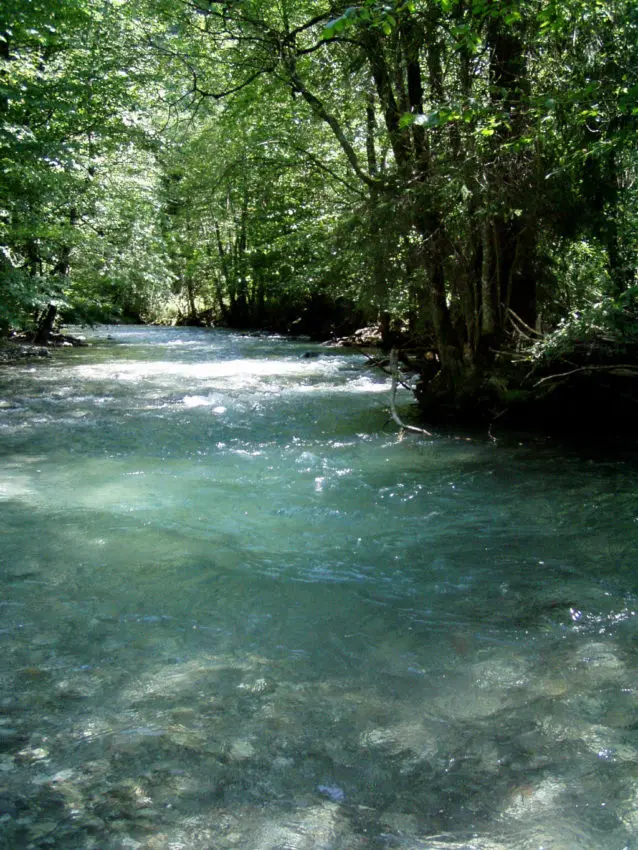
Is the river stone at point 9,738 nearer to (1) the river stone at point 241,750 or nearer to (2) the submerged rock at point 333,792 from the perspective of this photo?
(1) the river stone at point 241,750

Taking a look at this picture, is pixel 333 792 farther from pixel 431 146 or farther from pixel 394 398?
pixel 431 146

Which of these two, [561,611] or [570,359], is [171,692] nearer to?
[561,611]

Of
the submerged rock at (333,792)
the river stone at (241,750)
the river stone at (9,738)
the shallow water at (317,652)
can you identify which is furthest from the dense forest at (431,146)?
the river stone at (9,738)

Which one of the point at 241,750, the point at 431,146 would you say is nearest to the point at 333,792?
the point at 241,750

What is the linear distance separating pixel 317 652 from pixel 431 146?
7.60 meters

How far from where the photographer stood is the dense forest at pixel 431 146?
7695 millimetres

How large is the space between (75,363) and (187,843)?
1871 cm

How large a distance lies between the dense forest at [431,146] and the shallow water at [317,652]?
9.25 ft

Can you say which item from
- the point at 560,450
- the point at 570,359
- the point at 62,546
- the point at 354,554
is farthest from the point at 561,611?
the point at 570,359

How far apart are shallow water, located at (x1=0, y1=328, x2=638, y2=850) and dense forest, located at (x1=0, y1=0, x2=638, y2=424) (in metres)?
2.82

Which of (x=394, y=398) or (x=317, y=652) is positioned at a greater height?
(x=394, y=398)

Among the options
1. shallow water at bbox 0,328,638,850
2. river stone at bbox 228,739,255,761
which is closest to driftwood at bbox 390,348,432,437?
shallow water at bbox 0,328,638,850

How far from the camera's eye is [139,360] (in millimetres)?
21266

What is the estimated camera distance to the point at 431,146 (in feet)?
30.4
